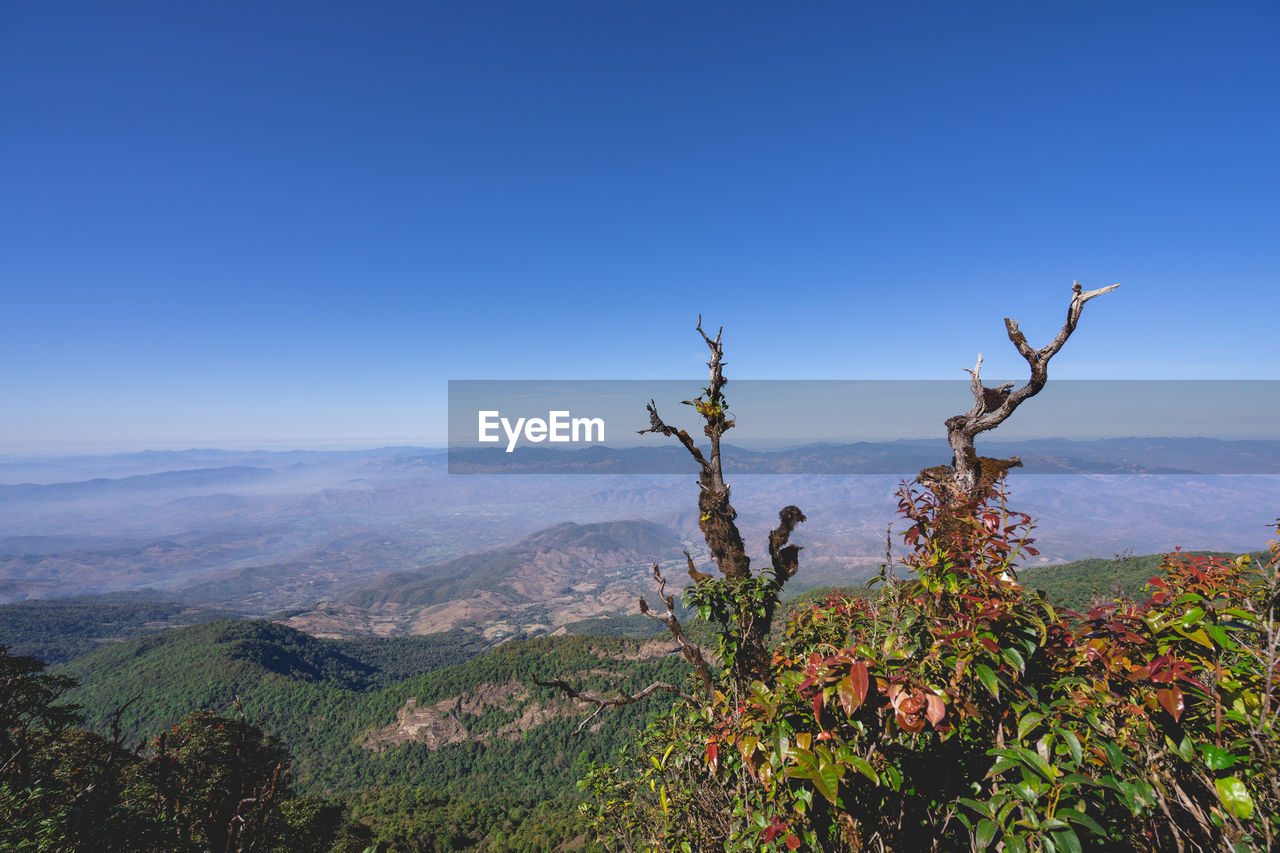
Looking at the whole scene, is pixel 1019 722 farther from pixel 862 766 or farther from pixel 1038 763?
pixel 862 766

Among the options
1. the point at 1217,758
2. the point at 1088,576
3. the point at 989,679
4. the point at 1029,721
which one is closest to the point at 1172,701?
the point at 1217,758

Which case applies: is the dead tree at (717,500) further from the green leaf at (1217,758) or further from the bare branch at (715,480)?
the green leaf at (1217,758)

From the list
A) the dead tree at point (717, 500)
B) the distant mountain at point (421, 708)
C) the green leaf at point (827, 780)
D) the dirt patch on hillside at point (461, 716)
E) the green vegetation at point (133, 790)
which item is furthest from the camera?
the dirt patch on hillside at point (461, 716)

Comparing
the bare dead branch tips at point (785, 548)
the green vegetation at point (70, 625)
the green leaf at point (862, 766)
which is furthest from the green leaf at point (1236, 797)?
the green vegetation at point (70, 625)

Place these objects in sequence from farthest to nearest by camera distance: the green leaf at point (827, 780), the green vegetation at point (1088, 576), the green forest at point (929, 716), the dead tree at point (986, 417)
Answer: the green vegetation at point (1088, 576), the dead tree at point (986, 417), the green forest at point (929, 716), the green leaf at point (827, 780)

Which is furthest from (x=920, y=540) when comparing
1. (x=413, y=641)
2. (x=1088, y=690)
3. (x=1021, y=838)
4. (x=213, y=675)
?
(x=413, y=641)

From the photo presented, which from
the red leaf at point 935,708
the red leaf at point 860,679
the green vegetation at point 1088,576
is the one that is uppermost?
the red leaf at point 860,679

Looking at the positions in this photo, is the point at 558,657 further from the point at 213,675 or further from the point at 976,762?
the point at 976,762

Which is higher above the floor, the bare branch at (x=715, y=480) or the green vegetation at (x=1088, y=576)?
the bare branch at (x=715, y=480)
